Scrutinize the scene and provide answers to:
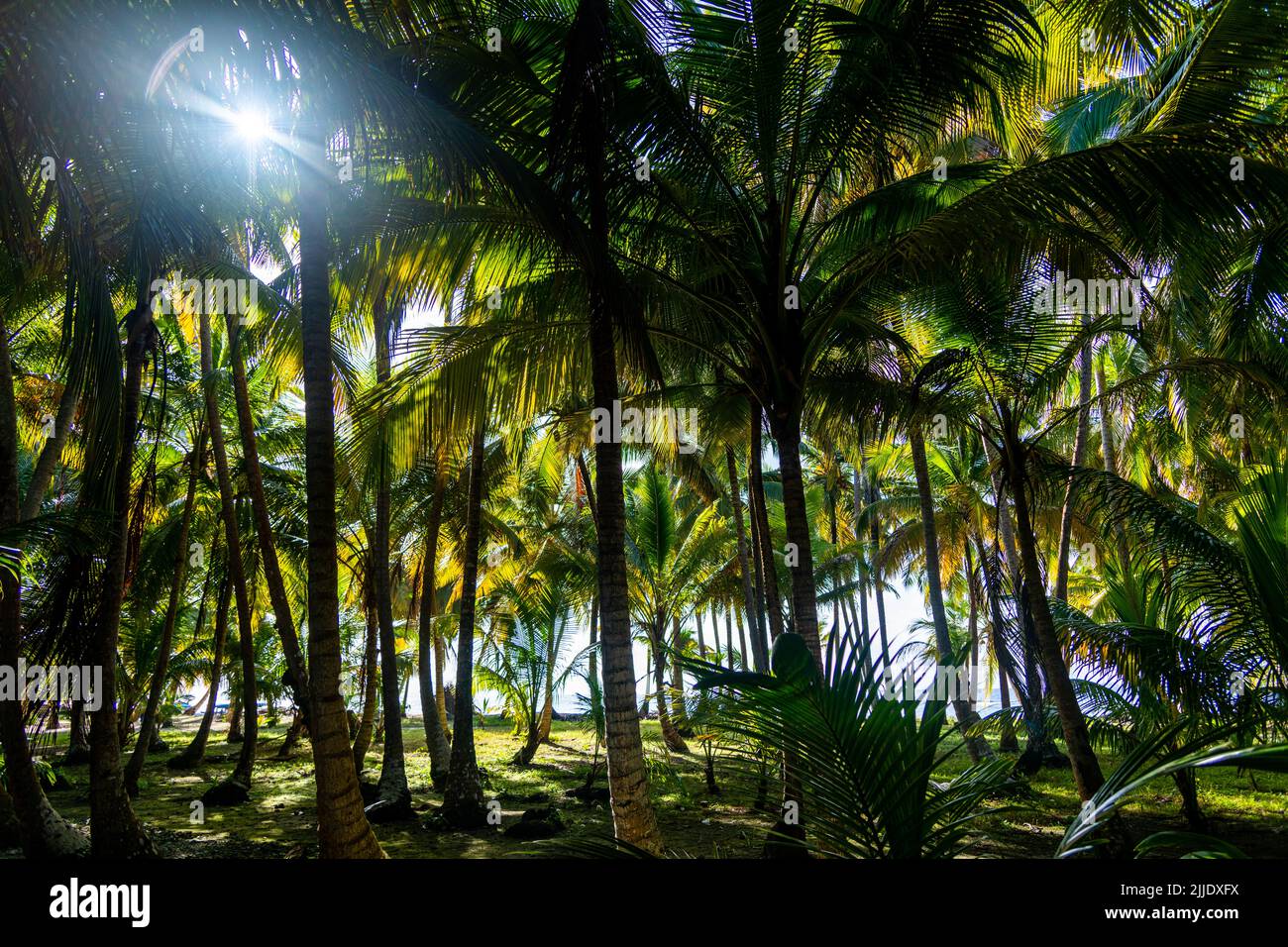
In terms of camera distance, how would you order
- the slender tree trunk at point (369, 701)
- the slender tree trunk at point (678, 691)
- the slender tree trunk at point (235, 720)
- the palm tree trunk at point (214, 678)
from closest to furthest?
the slender tree trunk at point (678, 691)
the slender tree trunk at point (369, 701)
the palm tree trunk at point (214, 678)
the slender tree trunk at point (235, 720)

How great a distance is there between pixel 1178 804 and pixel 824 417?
6975 mm

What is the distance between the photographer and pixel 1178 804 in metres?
10.3

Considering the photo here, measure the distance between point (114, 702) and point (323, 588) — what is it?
3483 mm

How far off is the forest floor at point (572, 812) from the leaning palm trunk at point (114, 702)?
1.00 m

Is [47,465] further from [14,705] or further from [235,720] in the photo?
[235,720]

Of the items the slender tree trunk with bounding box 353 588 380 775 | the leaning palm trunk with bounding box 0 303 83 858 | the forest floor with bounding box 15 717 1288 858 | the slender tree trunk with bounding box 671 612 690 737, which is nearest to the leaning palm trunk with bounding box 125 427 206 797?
the forest floor with bounding box 15 717 1288 858

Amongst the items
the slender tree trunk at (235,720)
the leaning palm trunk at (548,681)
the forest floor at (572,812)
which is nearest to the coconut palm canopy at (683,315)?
the forest floor at (572,812)

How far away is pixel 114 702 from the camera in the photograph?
7242mm

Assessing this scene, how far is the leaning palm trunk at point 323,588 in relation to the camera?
5238 millimetres

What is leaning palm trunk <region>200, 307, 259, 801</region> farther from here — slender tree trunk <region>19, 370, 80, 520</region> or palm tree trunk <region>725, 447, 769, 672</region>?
palm tree trunk <region>725, 447, 769, 672</region>

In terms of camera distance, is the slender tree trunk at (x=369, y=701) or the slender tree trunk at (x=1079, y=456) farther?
the slender tree trunk at (x=369, y=701)

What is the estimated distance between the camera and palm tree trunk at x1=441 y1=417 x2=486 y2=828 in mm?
9938

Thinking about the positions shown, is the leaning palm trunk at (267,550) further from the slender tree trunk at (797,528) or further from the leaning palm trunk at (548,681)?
the slender tree trunk at (797,528)

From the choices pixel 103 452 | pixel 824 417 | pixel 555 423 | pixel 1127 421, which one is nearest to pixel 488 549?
pixel 555 423
